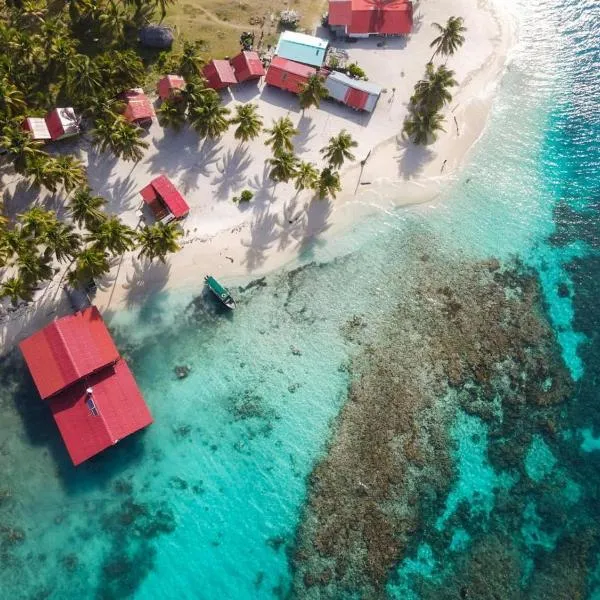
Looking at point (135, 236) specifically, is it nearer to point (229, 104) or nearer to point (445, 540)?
point (229, 104)

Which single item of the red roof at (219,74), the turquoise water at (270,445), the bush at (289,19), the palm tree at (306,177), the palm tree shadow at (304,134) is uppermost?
the bush at (289,19)

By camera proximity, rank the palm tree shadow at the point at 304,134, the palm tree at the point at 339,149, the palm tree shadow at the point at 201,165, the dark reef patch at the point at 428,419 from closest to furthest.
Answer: the dark reef patch at the point at 428,419 < the palm tree at the point at 339,149 < the palm tree shadow at the point at 201,165 < the palm tree shadow at the point at 304,134

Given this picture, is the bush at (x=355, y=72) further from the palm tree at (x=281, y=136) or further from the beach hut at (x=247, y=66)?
the palm tree at (x=281, y=136)

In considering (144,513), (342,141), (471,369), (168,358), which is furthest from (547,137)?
(144,513)

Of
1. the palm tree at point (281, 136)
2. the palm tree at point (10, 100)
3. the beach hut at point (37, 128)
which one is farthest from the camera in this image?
the palm tree at point (281, 136)

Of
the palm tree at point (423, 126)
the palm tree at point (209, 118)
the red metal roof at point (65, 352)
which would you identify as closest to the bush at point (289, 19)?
the palm tree at point (209, 118)

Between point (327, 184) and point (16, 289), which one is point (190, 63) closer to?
point (327, 184)

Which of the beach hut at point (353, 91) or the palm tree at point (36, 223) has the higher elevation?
the beach hut at point (353, 91)
